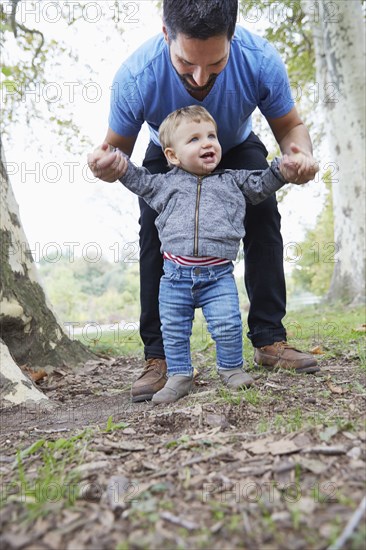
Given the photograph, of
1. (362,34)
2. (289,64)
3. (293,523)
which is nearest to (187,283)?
(293,523)

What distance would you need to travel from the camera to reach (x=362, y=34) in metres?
8.48

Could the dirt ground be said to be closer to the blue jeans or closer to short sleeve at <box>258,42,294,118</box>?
the blue jeans

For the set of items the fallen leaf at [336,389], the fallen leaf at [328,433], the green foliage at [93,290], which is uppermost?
the fallen leaf at [328,433]

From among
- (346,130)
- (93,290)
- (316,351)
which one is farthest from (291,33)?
(93,290)

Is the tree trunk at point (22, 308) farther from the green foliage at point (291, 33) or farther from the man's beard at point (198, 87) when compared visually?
the green foliage at point (291, 33)

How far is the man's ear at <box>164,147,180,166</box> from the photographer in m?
2.76

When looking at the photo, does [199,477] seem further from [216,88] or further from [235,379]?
[216,88]

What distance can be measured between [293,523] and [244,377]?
1405 millimetres

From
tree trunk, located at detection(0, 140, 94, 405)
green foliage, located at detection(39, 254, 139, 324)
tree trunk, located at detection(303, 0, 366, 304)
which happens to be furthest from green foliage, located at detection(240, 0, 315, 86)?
green foliage, located at detection(39, 254, 139, 324)

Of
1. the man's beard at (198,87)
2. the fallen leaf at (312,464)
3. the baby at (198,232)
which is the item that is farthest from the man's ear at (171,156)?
the fallen leaf at (312,464)

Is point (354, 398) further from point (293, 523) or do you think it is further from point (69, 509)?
point (69, 509)

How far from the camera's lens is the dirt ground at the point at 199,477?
48.3 inches

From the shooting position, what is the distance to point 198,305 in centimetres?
273

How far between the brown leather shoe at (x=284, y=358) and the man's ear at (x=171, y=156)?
118 cm
